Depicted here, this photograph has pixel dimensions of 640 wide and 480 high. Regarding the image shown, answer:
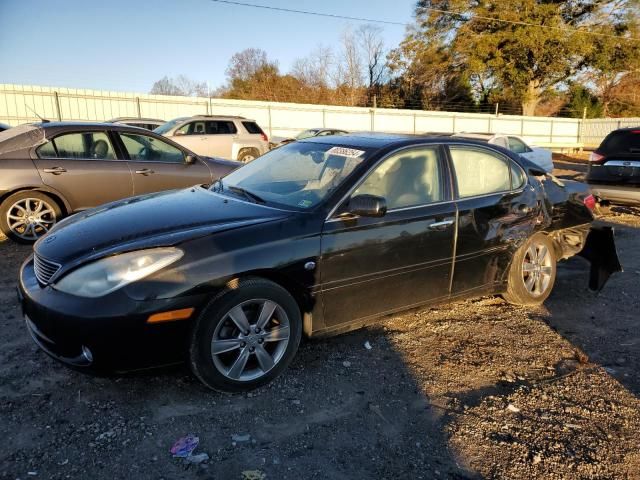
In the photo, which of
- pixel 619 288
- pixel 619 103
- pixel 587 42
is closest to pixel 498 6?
pixel 587 42

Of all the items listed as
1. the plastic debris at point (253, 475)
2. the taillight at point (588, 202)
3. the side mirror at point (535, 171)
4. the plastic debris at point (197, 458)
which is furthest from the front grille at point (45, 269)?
the taillight at point (588, 202)

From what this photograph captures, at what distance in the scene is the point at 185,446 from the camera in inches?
102

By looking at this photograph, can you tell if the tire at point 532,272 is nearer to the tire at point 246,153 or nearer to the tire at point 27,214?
the tire at point 27,214

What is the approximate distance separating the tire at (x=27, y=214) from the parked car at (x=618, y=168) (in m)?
8.53

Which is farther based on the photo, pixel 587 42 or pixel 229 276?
pixel 587 42

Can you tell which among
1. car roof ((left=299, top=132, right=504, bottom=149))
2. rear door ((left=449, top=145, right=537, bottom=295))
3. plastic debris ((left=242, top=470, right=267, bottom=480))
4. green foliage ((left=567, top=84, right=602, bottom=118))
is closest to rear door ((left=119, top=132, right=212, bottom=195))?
car roof ((left=299, top=132, right=504, bottom=149))

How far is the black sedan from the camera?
275 cm

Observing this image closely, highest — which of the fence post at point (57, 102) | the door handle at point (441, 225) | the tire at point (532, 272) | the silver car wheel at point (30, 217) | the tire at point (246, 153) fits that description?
the fence post at point (57, 102)

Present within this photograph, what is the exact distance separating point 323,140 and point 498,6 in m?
36.3

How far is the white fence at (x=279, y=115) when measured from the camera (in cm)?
1956

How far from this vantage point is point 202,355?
286 cm

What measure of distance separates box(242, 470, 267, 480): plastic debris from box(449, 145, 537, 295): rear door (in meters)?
2.23

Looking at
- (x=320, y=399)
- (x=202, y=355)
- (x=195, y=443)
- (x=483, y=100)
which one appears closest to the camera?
(x=195, y=443)

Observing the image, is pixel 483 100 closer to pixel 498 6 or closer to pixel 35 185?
pixel 498 6
